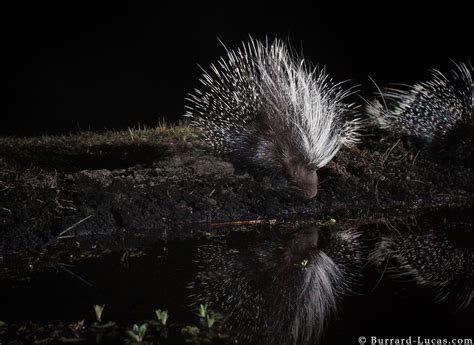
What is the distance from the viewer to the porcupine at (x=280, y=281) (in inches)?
123

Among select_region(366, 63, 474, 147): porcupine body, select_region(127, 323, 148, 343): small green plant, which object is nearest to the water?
select_region(127, 323, 148, 343): small green plant

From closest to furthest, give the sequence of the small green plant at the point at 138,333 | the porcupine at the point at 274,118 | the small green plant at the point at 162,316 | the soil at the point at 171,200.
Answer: the small green plant at the point at 138,333
the small green plant at the point at 162,316
the soil at the point at 171,200
the porcupine at the point at 274,118

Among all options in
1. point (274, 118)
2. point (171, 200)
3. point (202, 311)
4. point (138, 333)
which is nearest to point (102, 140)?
point (171, 200)

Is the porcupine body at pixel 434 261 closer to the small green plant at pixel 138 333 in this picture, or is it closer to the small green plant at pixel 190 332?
the small green plant at pixel 190 332

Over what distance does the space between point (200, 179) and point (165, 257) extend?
1.63 metres

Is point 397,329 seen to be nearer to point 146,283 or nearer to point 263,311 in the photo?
point 263,311

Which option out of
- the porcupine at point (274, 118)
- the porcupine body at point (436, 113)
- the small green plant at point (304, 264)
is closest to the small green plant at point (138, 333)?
the small green plant at point (304, 264)

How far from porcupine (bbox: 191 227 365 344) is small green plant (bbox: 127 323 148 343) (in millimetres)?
473

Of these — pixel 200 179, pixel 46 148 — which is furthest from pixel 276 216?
pixel 46 148

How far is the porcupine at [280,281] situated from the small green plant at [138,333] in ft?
1.55

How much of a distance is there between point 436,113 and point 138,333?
5374mm

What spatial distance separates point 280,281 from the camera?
377 centimetres

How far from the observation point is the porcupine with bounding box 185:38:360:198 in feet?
19.0

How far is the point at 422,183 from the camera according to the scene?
20.6ft
